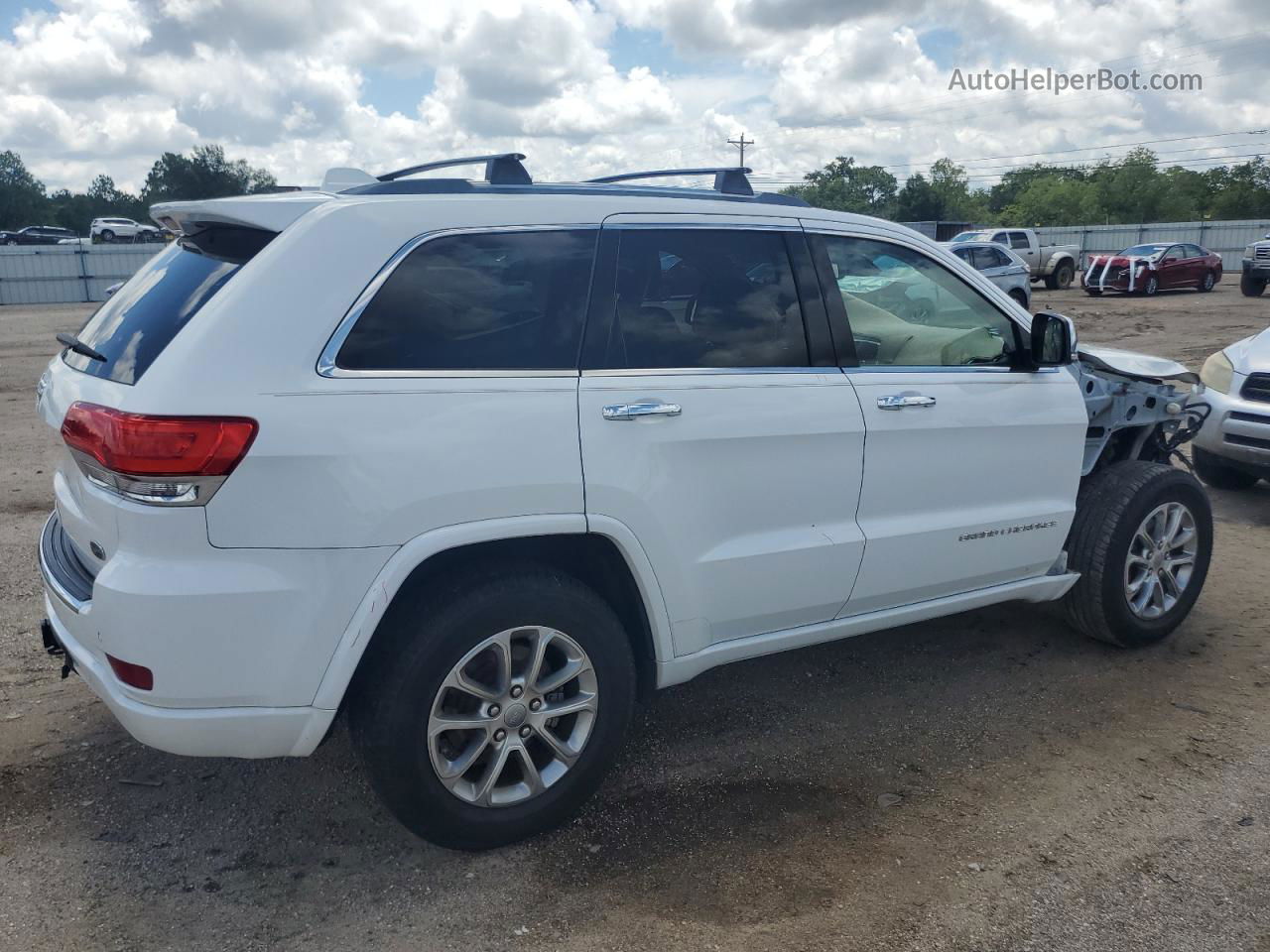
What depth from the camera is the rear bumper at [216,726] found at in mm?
2619

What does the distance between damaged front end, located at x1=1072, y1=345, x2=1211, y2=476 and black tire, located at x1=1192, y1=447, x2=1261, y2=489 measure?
260cm

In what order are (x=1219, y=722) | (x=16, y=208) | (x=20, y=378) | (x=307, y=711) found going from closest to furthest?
(x=307, y=711)
(x=1219, y=722)
(x=20, y=378)
(x=16, y=208)

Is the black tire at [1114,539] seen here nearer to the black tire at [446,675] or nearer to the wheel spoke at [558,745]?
the black tire at [446,675]

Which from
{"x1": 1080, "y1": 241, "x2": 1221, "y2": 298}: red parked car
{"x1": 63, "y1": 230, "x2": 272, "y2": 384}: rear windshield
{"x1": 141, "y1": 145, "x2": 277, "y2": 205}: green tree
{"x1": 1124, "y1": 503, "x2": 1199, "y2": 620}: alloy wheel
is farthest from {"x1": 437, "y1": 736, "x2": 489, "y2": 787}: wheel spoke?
{"x1": 141, "y1": 145, "x2": 277, "y2": 205}: green tree

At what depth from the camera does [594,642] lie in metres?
3.05

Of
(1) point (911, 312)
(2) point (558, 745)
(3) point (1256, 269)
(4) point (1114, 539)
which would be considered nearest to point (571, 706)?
(2) point (558, 745)

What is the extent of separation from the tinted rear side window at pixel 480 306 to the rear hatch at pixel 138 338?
0.37 m

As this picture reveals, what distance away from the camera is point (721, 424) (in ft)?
10.4

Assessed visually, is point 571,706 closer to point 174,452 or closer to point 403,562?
point 403,562

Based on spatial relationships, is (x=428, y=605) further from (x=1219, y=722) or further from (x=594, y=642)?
(x=1219, y=722)

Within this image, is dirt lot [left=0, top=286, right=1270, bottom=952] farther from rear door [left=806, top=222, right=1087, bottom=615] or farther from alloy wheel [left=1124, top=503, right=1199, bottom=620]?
rear door [left=806, top=222, right=1087, bottom=615]

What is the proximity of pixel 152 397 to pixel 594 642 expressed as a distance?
137 centimetres

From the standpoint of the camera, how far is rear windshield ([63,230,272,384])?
272 cm

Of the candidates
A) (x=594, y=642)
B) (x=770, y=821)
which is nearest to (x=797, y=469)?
(x=594, y=642)
